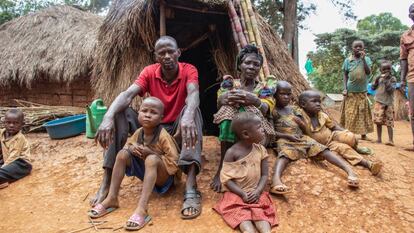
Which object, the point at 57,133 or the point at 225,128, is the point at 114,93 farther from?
the point at 225,128

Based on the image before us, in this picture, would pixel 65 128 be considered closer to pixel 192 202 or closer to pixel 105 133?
pixel 105 133

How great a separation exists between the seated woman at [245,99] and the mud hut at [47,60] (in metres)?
5.39

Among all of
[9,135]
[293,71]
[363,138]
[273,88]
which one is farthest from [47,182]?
[363,138]

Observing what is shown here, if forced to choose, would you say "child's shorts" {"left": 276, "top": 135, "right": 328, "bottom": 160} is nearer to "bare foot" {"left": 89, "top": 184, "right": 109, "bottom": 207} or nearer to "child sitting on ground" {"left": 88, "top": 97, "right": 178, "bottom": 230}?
"child sitting on ground" {"left": 88, "top": 97, "right": 178, "bottom": 230}

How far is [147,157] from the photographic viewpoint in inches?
94.0

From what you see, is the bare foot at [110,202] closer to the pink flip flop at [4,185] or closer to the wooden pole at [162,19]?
the pink flip flop at [4,185]

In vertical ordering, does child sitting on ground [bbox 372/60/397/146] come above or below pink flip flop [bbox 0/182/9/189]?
above

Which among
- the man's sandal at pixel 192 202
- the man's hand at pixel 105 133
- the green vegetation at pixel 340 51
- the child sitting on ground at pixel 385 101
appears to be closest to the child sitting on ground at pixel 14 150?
the man's hand at pixel 105 133

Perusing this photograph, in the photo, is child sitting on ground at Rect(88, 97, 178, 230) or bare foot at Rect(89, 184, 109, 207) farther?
bare foot at Rect(89, 184, 109, 207)

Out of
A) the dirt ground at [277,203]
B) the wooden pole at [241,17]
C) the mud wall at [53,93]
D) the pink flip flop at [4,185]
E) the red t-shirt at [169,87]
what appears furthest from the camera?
the mud wall at [53,93]

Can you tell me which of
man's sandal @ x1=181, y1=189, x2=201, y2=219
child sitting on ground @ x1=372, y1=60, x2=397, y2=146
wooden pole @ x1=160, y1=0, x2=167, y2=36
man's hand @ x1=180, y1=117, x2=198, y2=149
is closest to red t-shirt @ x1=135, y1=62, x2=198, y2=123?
man's hand @ x1=180, y1=117, x2=198, y2=149

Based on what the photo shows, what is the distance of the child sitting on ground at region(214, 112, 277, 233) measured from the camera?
2213 mm

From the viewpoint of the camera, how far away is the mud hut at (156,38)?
4.12m

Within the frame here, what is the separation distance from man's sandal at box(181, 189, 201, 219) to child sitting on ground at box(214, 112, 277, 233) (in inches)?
5.5
